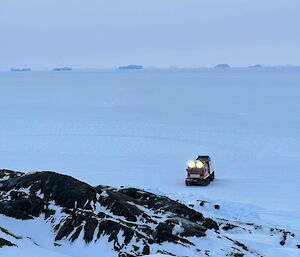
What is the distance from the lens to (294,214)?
27.5 meters

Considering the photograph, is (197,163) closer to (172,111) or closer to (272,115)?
(272,115)

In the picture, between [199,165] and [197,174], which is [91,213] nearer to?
[197,174]

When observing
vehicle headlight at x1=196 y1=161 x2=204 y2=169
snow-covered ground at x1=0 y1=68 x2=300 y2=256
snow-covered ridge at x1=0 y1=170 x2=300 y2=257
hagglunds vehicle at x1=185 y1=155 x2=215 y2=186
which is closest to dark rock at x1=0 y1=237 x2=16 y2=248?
snow-covered ridge at x1=0 y1=170 x2=300 y2=257

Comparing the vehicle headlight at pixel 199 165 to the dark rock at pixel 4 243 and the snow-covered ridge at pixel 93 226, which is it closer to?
the snow-covered ridge at pixel 93 226

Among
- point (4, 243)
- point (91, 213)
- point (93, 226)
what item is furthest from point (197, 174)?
point (4, 243)

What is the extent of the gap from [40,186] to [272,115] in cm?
7791

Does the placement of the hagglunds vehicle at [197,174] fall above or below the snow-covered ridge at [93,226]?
below

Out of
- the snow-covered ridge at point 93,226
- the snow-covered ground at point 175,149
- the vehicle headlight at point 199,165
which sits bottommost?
the snow-covered ground at point 175,149

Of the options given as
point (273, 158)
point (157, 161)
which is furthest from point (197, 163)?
point (273, 158)

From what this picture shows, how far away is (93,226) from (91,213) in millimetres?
759

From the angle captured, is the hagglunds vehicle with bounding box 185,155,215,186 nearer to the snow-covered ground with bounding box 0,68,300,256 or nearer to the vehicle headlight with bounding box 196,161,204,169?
the vehicle headlight with bounding box 196,161,204,169

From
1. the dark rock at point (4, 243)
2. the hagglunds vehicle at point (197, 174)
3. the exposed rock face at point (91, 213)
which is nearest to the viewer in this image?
the dark rock at point (4, 243)

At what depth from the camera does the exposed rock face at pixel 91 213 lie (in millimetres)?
16516

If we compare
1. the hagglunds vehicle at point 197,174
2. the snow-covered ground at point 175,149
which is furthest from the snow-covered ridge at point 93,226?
the hagglunds vehicle at point 197,174
